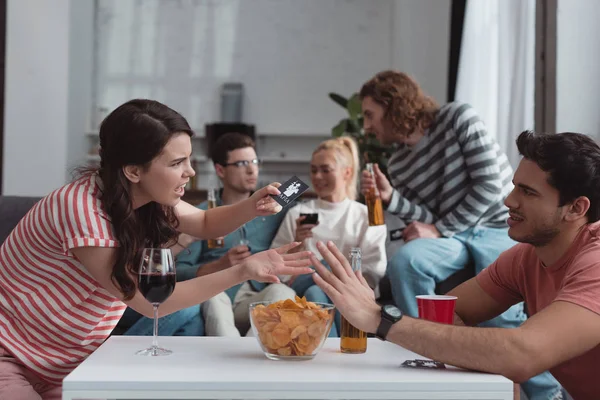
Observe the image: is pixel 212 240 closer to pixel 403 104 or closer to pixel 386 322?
pixel 403 104

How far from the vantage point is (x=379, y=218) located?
3.32 m

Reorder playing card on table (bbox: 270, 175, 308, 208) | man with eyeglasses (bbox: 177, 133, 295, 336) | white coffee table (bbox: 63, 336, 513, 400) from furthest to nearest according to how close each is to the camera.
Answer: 1. man with eyeglasses (bbox: 177, 133, 295, 336)
2. playing card on table (bbox: 270, 175, 308, 208)
3. white coffee table (bbox: 63, 336, 513, 400)

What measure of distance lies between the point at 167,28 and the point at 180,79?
20.8 inches

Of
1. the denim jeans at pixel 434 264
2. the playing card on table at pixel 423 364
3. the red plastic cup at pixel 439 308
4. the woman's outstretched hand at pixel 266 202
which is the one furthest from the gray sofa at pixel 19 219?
the playing card on table at pixel 423 364

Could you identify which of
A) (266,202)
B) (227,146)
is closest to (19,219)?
(227,146)

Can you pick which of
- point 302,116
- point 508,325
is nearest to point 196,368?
point 508,325

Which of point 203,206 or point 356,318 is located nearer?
point 356,318

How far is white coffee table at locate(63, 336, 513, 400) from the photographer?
132 centimetres

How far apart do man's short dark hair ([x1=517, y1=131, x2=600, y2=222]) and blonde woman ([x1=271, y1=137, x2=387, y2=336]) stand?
4.89 ft

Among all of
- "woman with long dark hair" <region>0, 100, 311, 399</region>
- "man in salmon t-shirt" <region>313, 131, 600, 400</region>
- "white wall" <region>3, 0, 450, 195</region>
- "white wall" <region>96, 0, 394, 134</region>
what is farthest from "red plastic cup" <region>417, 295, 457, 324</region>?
"white wall" <region>96, 0, 394, 134</region>

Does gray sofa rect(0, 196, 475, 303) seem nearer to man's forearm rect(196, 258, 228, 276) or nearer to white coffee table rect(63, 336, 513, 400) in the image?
man's forearm rect(196, 258, 228, 276)

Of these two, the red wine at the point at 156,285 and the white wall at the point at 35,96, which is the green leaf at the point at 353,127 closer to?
the white wall at the point at 35,96

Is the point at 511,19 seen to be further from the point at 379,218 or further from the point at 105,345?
the point at 105,345

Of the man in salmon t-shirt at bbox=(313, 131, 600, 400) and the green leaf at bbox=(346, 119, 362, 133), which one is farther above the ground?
the green leaf at bbox=(346, 119, 362, 133)
